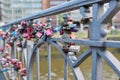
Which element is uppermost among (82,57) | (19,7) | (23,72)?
(19,7)

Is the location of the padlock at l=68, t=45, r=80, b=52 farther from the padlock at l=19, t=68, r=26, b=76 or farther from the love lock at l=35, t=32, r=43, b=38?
the padlock at l=19, t=68, r=26, b=76

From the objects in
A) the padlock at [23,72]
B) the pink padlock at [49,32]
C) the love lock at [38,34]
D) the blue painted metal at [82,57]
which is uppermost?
the pink padlock at [49,32]

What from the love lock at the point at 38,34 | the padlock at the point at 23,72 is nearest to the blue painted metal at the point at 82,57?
the love lock at the point at 38,34

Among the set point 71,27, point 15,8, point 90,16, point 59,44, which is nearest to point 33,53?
point 59,44

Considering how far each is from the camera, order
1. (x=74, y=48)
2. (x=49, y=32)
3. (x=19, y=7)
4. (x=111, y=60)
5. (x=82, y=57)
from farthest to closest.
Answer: (x=19, y=7) < (x=49, y=32) < (x=74, y=48) < (x=82, y=57) < (x=111, y=60)

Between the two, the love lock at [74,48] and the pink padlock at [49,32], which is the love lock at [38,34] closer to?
the pink padlock at [49,32]

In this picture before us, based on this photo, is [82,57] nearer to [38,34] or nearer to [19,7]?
[38,34]

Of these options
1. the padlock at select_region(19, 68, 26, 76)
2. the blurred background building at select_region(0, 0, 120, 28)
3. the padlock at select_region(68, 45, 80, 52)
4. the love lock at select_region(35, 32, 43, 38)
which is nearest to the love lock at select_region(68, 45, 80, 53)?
the padlock at select_region(68, 45, 80, 52)

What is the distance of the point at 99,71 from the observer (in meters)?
1.10

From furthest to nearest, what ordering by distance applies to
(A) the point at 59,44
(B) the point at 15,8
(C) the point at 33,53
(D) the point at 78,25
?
(B) the point at 15,8 → (C) the point at 33,53 → (A) the point at 59,44 → (D) the point at 78,25

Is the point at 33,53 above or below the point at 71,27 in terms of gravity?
below

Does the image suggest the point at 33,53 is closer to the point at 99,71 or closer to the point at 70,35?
the point at 70,35

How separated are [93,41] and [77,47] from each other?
267 millimetres

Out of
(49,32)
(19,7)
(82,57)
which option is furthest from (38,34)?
(19,7)
